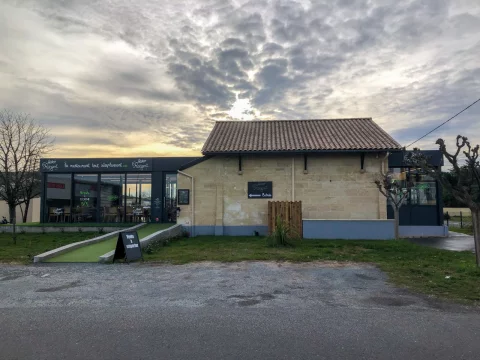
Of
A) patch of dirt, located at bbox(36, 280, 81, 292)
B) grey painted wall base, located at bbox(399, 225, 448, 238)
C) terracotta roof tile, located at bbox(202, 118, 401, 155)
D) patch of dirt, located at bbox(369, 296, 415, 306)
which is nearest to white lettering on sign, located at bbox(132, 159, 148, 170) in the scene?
terracotta roof tile, located at bbox(202, 118, 401, 155)

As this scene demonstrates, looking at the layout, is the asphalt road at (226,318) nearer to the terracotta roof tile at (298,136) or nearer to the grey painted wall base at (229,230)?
the grey painted wall base at (229,230)

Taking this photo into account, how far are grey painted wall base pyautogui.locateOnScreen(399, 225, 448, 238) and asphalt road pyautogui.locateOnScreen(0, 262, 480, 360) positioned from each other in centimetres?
1269

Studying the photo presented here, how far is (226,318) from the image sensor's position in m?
5.00

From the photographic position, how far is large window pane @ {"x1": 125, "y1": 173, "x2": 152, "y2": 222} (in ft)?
66.6

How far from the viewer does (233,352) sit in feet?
12.7

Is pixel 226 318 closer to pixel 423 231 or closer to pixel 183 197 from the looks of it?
pixel 183 197

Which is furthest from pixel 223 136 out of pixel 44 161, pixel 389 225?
pixel 44 161

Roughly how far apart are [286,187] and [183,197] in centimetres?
484

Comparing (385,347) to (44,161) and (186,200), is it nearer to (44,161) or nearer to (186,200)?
(186,200)

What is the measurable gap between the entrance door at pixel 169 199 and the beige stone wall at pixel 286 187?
12.4 ft

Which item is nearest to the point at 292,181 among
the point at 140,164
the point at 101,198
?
the point at 140,164

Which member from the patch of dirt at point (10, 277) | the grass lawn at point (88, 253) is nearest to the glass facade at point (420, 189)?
the grass lawn at point (88, 253)

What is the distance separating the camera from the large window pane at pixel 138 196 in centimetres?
2031

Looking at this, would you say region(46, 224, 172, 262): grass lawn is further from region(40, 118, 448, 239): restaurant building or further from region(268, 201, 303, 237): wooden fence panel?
region(268, 201, 303, 237): wooden fence panel
